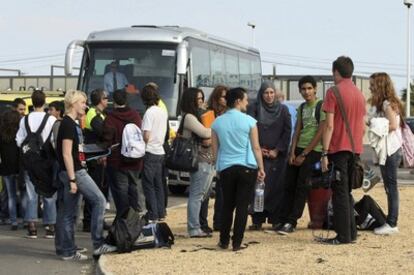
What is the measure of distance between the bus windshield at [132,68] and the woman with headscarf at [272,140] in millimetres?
6438

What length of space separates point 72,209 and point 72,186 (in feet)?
1.41

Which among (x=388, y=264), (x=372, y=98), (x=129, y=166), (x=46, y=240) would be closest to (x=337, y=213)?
(x=388, y=264)

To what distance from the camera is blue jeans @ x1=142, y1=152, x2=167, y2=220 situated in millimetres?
11586

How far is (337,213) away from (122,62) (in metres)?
9.50

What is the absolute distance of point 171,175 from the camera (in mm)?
17766

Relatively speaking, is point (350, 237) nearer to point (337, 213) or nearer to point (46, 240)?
point (337, 213)

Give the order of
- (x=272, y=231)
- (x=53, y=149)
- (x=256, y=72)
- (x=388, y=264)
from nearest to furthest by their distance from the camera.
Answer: (x=388, y=264) → (x=53, y=149) → (x=272, y=231) → (x=256, y=72)

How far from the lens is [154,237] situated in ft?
32.2

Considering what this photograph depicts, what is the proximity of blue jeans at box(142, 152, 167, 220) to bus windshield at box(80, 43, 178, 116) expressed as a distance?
545 centimetres

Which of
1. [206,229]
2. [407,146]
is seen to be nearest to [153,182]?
[206,229]

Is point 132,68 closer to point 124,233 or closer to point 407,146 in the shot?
point 407,146

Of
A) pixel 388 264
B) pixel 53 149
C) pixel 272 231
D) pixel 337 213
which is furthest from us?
pixel 272 231

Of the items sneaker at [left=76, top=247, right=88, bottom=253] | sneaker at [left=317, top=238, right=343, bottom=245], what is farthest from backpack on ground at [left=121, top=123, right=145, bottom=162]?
sneaker at [left=317, top=238, right=343, bottom=245]

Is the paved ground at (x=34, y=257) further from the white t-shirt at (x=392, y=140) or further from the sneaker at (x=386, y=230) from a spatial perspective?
the white t-shirt at (x=392, y=140)
